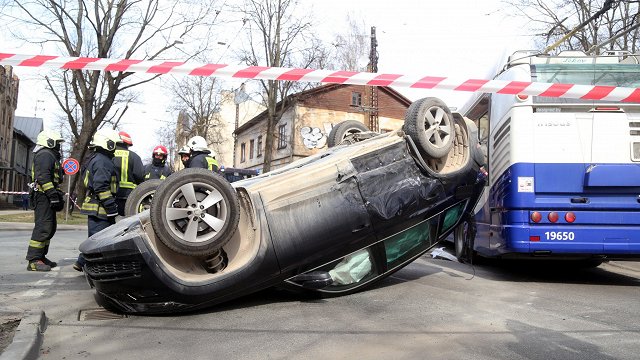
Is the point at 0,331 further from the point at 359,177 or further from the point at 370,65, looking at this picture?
the point at 370,65

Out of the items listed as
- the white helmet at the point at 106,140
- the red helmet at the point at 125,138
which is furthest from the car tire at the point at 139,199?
the red helmet at the point at 125,138

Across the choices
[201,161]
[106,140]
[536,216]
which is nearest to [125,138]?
[106,140]

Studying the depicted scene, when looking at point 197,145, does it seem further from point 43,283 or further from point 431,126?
point 431,126

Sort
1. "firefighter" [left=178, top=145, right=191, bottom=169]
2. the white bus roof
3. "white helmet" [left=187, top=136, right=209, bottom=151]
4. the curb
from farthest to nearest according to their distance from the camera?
"firefighter" [left=178, top=145, right=191, bottom=169] → "white helmet" [left=187, top=136, right=209, bottom=151] → the white bus roof → the curb

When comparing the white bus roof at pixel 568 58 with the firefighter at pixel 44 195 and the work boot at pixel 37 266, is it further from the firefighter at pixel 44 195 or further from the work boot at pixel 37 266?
the work boot at pixel 37 266

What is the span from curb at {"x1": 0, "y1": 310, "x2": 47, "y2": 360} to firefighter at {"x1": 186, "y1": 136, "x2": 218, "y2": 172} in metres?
3.39

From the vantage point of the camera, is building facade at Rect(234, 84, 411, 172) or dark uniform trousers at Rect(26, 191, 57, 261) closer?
dark uniform trousers at Rect(26, 191, 57, 261)

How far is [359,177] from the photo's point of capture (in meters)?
5.16

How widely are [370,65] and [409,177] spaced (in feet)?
78.2

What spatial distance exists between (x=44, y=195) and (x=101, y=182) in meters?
0.96

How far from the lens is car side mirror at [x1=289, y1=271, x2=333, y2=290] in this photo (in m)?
5.06

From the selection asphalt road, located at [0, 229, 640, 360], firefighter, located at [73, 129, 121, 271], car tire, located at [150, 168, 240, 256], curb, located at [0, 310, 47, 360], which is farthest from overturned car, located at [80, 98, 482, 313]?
firefighter, located at [73, 129, 121, 271]

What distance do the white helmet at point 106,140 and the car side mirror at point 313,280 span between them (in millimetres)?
3150

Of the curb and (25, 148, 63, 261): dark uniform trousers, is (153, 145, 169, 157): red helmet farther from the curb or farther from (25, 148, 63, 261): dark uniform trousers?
the curb
